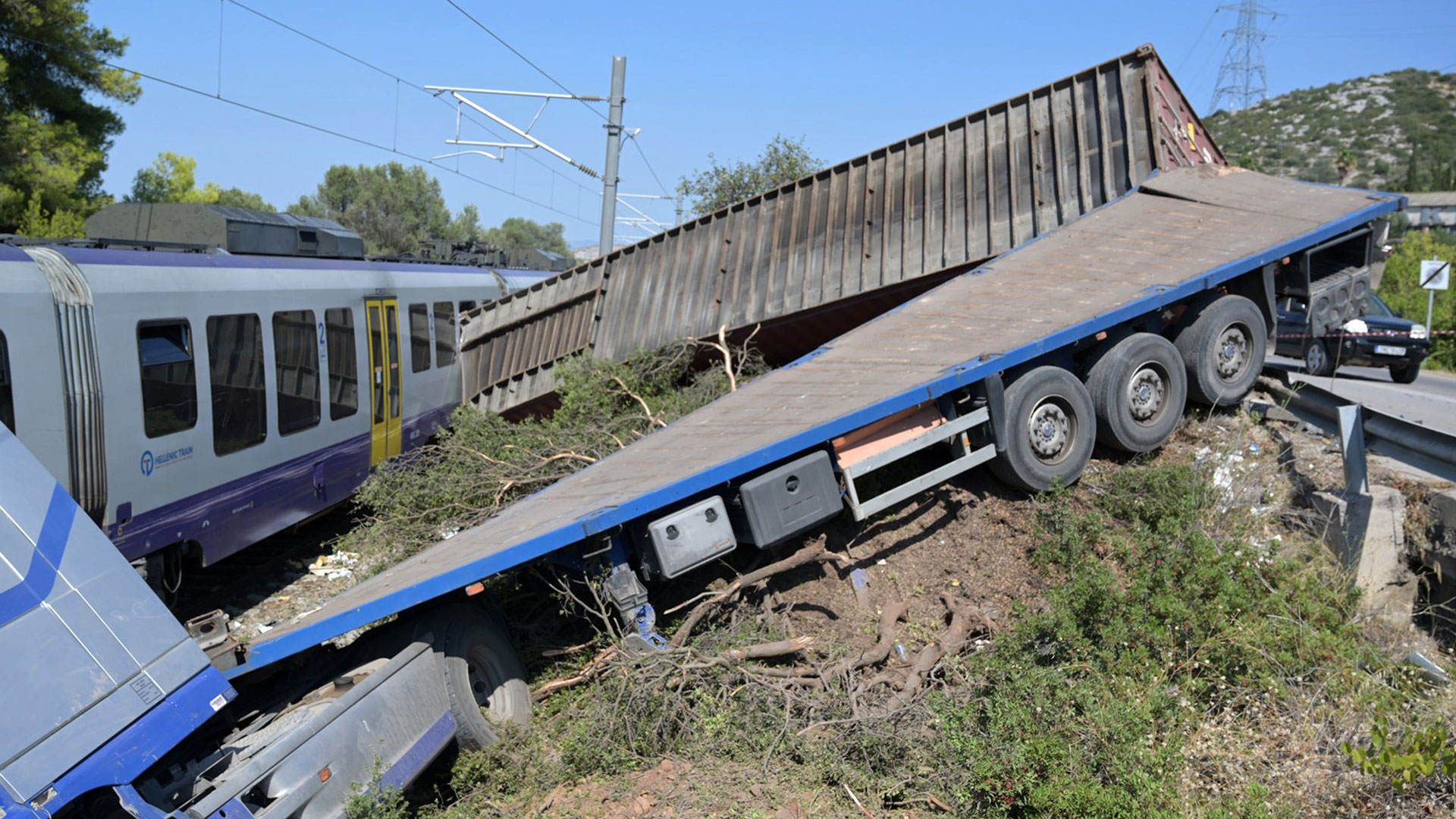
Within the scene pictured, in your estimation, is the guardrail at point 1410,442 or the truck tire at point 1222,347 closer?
the guardrail at point 1410,442

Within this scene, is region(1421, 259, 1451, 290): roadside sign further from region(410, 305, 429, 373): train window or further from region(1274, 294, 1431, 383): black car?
region(410, 305, 429, 373): train window

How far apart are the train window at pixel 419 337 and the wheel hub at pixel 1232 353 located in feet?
28.6

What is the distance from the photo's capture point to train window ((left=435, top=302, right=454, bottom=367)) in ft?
43.0

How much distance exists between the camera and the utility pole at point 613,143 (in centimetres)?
1706

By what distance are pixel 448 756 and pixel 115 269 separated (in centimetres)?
437

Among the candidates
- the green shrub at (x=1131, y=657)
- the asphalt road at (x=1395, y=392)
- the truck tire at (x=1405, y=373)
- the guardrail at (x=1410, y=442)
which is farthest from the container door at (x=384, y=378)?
the truck tire at (x=1405, y=373)

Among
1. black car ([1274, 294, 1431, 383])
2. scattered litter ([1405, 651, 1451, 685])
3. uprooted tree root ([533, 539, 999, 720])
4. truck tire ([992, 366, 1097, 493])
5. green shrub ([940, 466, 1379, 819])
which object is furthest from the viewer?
black car ([1274, 294, 1431, 383])

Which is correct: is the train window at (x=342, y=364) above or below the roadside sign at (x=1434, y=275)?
above

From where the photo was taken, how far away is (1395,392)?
1466 centimetres

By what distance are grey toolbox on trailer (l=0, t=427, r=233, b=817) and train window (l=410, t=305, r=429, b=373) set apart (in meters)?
8.25

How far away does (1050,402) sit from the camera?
24.3 feet

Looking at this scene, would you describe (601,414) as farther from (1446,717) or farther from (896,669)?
(1446,717)

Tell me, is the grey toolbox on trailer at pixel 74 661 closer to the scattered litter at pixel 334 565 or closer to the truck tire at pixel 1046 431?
the truck tire at pixel 1046 431

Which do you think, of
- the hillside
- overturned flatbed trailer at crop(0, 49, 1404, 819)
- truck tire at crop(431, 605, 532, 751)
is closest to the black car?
overturned flatbed trailer at crop(0, 49, 1404, 819)
